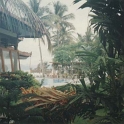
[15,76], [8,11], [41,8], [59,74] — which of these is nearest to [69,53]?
[59,74]

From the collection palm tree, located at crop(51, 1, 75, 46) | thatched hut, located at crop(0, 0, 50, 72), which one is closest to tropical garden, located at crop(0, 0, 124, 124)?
thatched hut, located at crop(0, 0, 50, 72)

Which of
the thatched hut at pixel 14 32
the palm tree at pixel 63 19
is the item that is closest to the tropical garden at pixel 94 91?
the thatched hut at pixel 14 32

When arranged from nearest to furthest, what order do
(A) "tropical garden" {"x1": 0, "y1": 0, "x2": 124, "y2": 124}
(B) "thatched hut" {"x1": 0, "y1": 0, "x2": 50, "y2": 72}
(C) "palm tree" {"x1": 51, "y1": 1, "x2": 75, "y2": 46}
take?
(A) "tropical garden" {"x1": 0, "y1": 0, "x2": 124, "y2": 124}
(B) "thatched hut" {"x1": 0, "y1": 0, "x2": 50, "y2": 72}
(C) "palm tree" {"x1": 51, "y1": 1, "x2": 75, "y2": 46}

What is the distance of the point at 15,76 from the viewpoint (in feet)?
29.8

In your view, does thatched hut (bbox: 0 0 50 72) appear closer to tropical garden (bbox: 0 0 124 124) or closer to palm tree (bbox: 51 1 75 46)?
tropical garden (bbox: 0 0 124 124)

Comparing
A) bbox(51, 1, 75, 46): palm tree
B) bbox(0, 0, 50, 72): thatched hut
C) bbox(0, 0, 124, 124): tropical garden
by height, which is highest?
bbox(51, 1, 75, 46): palm tree

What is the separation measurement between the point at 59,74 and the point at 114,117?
2112 centimetres

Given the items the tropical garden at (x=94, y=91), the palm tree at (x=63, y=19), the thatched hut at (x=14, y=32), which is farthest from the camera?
the palm tree at (x=63, y=19)

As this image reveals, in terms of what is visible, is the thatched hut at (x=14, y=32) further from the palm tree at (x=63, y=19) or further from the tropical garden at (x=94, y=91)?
the palm tree at (x=63, y=19)

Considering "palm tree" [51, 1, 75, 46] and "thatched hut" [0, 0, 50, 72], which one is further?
"palm tree" [51, 1, 75, 46]

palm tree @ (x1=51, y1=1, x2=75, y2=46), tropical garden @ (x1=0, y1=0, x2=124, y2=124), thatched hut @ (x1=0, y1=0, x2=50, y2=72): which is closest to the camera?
tropical garden @ (x1=0, y1=0, x2=124, y2=124)

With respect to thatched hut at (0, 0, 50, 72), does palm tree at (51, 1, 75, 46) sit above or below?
above

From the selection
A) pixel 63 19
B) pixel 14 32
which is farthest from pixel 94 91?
pixel 63 19

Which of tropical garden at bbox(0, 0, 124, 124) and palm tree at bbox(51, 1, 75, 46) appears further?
palm tree at bbox(51, 1, 75, 46)
